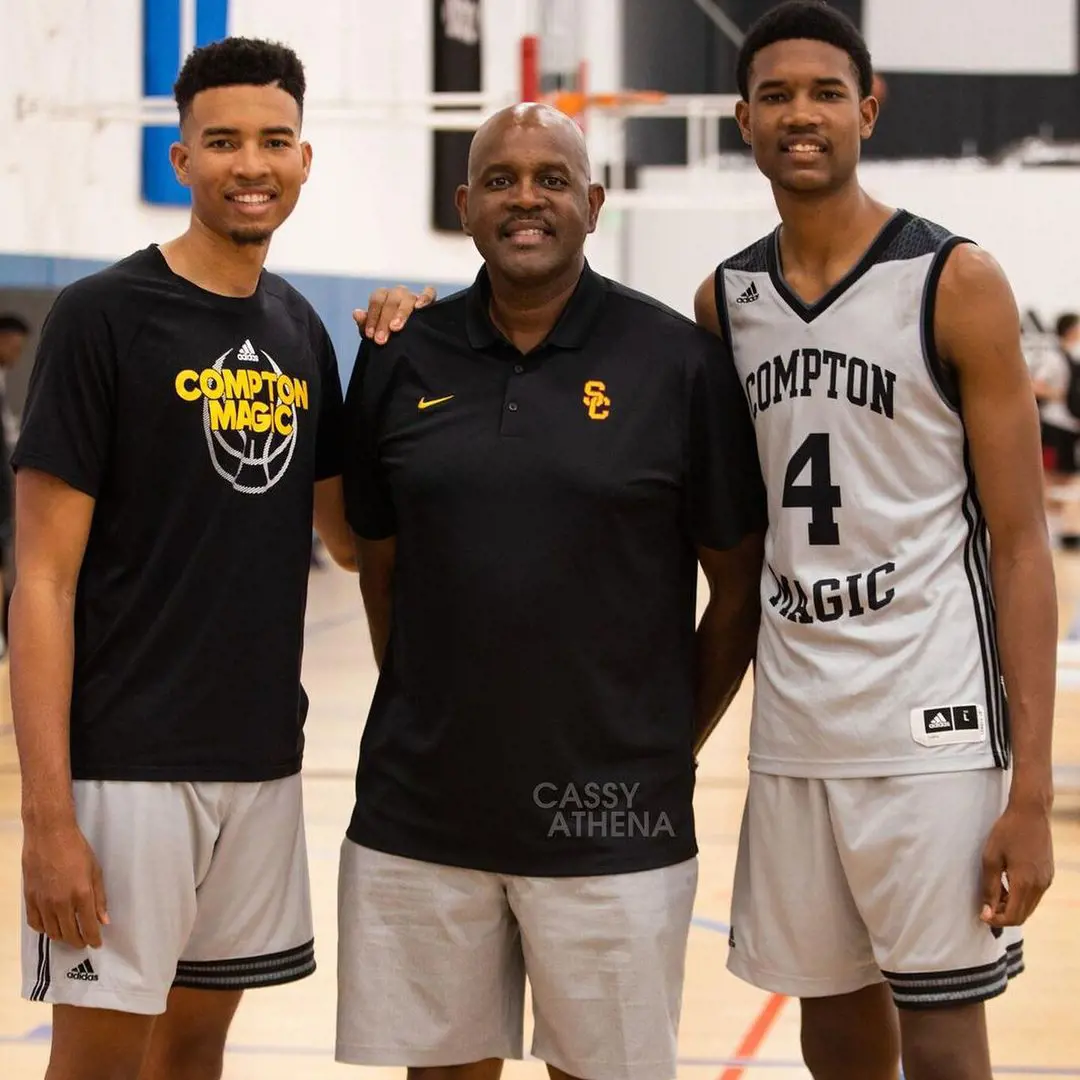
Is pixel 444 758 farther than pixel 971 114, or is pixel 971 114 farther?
pixel 971 114

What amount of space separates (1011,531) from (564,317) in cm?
73

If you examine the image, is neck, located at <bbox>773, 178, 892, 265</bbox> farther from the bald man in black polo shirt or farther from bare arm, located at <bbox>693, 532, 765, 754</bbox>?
bare arm, located at <bbox>693, 532, 765, 754</bbox>

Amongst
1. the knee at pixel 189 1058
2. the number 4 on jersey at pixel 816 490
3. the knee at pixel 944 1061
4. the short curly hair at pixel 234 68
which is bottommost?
the knee at pixel 189 1058

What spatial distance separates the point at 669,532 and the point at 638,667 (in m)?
0.21

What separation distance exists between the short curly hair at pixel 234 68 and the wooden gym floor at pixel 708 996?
217cm

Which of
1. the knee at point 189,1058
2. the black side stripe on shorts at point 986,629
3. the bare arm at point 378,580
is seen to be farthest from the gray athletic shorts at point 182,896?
the black side stripe on shorts at point 986,629

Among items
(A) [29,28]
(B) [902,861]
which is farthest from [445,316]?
(A) [29,28]

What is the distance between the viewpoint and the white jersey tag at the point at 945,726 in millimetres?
2613

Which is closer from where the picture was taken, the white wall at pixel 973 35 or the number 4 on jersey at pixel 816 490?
the number 4 on jersey at pixel 816 490

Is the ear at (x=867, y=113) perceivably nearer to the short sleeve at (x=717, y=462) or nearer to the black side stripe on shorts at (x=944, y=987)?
the short sleeve at (x=717, y=462)

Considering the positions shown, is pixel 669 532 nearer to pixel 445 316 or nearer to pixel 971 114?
pixel 445 316

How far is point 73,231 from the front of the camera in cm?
1034

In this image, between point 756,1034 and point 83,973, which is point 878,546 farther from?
point 756,1034

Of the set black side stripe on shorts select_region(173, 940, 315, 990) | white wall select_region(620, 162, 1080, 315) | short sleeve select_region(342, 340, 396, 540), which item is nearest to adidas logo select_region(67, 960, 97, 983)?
black side stripe on shorts select_region(173, 940, 315, 990)
